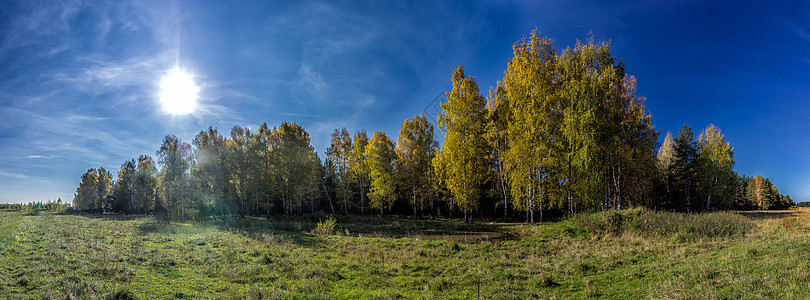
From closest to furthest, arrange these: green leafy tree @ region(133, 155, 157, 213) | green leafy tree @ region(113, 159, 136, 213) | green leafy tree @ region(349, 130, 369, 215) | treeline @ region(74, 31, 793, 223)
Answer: treeline @ region(74, 31, 793, 223) → green leafy tree @ region(349, 130, 369, 215) → green leafy tree @ region(133, 155, 157, 213) → green leafy tree @ region(113, 159, 136, 213)

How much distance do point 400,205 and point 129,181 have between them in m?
65.9

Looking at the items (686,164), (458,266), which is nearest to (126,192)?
(458,266)

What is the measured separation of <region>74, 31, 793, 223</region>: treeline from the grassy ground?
601 centimetres

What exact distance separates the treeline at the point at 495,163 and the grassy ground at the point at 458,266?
6.01 m

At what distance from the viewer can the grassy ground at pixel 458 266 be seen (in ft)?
26.5

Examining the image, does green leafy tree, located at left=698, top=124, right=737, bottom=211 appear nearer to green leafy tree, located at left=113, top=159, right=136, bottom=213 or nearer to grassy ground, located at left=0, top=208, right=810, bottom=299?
grassy ground, located at left=0, top=208, right=810, bottom=299

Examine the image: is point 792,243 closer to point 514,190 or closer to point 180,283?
point 514,190

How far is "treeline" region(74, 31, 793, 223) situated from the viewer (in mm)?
22453

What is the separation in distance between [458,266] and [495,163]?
2170 centimetres

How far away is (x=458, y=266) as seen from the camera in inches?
469

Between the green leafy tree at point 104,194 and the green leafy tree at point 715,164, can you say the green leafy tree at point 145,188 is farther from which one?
the green leafy tree at point 715,164

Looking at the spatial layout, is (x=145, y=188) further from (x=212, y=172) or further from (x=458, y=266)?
(x=458, y=266)

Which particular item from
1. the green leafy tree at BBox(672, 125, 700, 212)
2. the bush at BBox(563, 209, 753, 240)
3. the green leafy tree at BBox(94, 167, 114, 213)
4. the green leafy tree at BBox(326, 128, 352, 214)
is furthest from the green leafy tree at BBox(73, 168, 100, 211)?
the green leafy tree at BBox(672, 125, 700, 212)

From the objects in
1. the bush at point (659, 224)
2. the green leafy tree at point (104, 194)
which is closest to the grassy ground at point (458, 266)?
the bush at point (659, 224)
